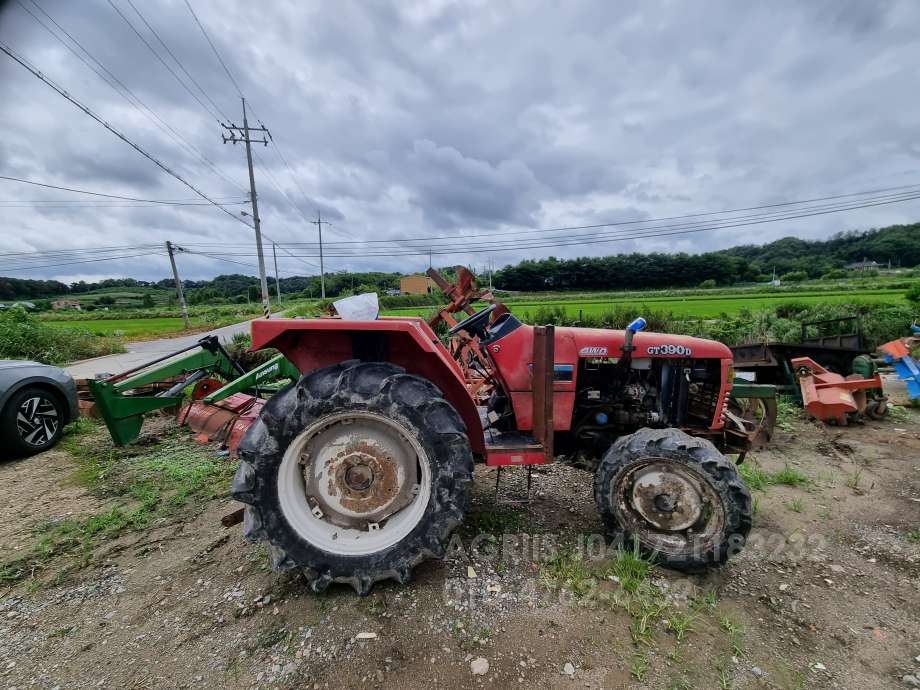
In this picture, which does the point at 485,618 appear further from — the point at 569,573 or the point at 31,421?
the point at 31,421

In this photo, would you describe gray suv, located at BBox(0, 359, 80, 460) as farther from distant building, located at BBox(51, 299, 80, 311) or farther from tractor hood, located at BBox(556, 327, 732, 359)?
distant building, located at BBox(51, 299, 80, 311)

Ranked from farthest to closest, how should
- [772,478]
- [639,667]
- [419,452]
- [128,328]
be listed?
1. [128,328]
2. [772,478]
3. [419,452]
4. [639,667]

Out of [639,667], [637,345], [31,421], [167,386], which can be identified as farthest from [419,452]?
[31,421]

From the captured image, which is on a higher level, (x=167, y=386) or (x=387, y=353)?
(x=387, y=353)


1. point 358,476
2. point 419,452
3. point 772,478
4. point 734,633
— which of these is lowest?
point 772,478

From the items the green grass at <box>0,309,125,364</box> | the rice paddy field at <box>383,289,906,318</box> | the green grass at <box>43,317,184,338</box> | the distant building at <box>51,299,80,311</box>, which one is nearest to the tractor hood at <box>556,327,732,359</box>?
the rice paddy field at <box>383,289,906,318</box>

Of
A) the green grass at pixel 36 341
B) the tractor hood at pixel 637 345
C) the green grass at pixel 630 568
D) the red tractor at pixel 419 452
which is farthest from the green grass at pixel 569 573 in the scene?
the green grass at pixel 36 341

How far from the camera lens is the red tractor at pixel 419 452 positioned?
1966 mm

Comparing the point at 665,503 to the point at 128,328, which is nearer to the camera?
the point at 665,503

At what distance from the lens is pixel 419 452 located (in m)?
2.03

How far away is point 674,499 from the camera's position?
2.19 metres

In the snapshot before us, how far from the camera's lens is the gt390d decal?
2.57 meters

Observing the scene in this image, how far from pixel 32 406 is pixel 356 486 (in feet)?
13.2

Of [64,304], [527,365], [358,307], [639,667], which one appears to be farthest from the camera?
[64,304]
